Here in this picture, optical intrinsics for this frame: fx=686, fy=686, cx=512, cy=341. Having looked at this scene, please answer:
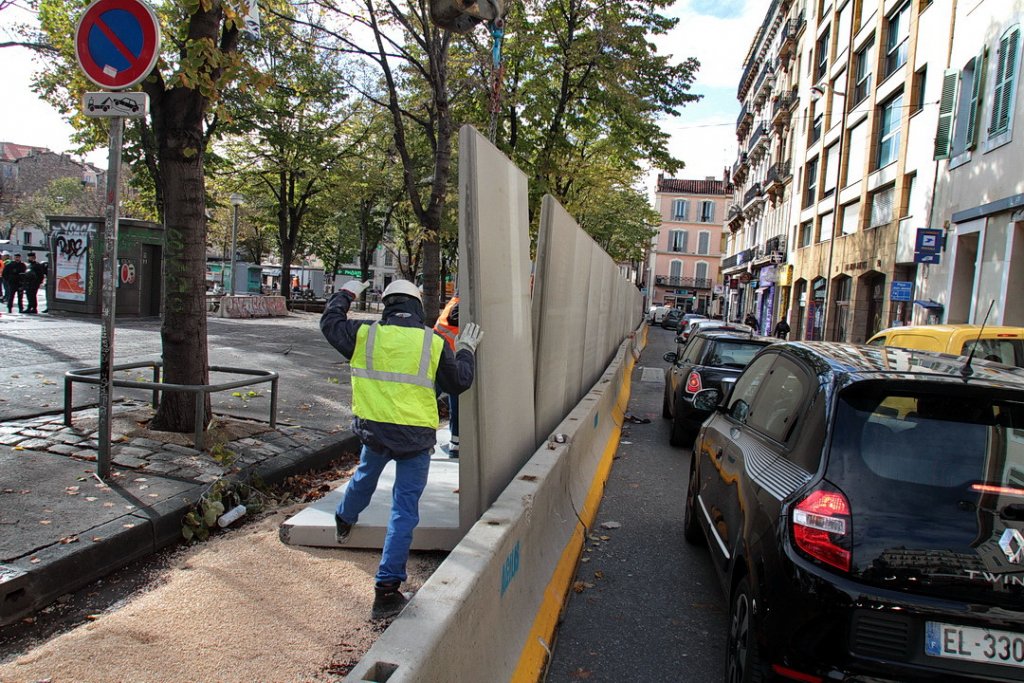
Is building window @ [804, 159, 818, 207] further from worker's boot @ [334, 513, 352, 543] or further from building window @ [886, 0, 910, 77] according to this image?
worker's boot @ [334, 513, 352, 543]

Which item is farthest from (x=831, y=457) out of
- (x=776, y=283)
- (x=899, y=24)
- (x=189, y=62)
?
(x=776, y=283)

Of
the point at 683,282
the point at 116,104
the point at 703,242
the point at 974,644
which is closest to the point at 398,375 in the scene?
the point at 974,644

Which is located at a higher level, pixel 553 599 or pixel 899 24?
pixel 899 24

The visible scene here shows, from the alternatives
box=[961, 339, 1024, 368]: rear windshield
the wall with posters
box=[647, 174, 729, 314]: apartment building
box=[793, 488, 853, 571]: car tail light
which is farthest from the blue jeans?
box=[647, 174, 729, 314]: apartment building

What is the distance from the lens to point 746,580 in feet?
9.69

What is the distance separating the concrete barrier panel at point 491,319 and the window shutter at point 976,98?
52.9 ft

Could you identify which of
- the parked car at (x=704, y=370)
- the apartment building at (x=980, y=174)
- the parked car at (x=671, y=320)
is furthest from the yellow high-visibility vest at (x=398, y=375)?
the parked car at (x=671, y=320)

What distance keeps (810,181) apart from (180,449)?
34.1 meters

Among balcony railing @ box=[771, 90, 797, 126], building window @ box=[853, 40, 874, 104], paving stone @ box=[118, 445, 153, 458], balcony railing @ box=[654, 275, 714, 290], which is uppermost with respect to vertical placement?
balcony railing @ box=[771, 90, 797, 126]

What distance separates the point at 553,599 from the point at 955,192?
18.4 m

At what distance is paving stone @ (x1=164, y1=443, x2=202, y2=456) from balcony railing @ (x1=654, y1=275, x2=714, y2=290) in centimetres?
8025

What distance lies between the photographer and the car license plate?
232cm

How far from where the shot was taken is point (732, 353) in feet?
29.6

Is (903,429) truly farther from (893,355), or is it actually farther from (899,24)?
(899,24)
